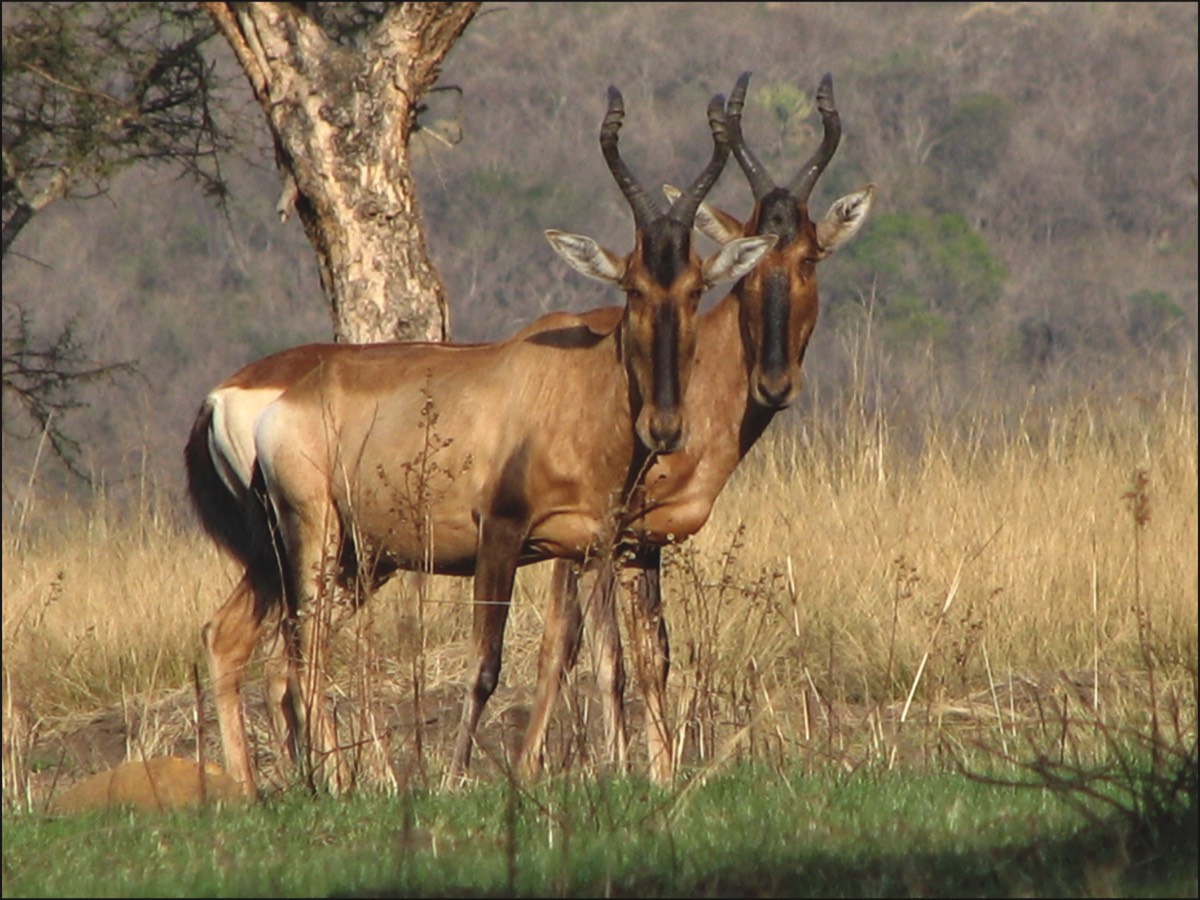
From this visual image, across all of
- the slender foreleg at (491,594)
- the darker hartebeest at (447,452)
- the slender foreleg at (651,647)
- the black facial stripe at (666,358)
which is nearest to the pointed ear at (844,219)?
the darker hartebeest at (447,452)

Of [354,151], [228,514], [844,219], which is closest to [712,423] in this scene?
[844,219]

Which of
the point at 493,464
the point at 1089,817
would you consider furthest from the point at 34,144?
the point at 1089,817

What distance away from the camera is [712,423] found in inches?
309

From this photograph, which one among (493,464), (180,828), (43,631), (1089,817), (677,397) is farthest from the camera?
(43,631)

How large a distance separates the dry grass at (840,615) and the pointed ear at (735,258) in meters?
1.15

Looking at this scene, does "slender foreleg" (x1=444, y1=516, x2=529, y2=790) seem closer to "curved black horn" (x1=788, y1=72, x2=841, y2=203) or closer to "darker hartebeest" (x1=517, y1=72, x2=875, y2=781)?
"darker hartebeest" (x1=517, y1=72, x2=875, y2=781)

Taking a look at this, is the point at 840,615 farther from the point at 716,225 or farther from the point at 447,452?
the point at 447,452

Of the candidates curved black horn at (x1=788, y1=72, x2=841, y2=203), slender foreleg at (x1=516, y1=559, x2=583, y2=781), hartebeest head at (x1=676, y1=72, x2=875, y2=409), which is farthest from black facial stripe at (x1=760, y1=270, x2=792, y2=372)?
slender foreleg at (x1=516, y1=559, x2=583, y2=781)

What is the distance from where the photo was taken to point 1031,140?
162 feet

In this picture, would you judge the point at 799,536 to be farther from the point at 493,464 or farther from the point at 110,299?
the point at 110,299

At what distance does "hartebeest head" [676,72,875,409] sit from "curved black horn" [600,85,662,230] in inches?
21.9

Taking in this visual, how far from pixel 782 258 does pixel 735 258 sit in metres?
0.51

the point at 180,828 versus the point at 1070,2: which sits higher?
the point at 1070,2

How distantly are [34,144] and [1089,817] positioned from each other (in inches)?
475
